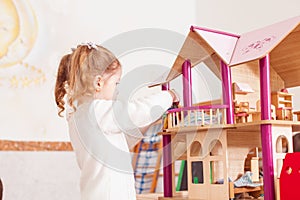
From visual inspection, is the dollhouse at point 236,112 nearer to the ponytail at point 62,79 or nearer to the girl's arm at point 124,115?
the girl's arm at point 124,115

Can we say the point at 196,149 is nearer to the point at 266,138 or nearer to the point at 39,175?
the point at 266,138

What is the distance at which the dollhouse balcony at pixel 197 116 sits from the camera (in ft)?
3.55

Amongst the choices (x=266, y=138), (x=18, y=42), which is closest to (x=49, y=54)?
(x=18, y=42)

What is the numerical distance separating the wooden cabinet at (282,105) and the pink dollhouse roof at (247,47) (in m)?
0.09

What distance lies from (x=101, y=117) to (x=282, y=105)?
50cm

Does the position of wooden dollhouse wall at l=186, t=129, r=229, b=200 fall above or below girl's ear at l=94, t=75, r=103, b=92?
below

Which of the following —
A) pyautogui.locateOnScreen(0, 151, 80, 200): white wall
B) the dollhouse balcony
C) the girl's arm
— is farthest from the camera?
pyautogui.locateOnScreen(0, 151, 80, 200): white wall

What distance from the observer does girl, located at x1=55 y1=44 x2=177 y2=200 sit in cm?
97

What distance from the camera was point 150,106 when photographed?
99cm

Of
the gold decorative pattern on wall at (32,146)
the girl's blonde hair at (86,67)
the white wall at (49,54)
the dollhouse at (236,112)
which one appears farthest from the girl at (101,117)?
the gold decorative pattern on wall at (32,146)

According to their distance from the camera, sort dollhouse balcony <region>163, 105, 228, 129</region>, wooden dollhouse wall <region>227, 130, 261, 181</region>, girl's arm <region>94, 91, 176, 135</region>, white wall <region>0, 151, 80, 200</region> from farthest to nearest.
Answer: white wall <region>0, 151, 80, 200</region> → wooden dollhouse wall <region>227, 130, 261, 181</region> → dollhouse balcony <region>163, 105, 228, 129</region> → girl's arm <region>94, 91, 176, 135</region>

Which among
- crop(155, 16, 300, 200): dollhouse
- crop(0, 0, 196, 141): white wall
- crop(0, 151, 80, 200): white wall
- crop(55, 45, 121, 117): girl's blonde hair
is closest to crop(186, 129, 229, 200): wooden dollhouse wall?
crop(155, 16, 300, 200): dollhouse

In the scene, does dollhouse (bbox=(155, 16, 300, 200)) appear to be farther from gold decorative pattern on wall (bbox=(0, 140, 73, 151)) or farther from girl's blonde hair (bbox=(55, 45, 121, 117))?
gold decorative pattern on wall (bbox=(0, 140, 73, 151))

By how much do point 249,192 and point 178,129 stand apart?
12.1 inches
